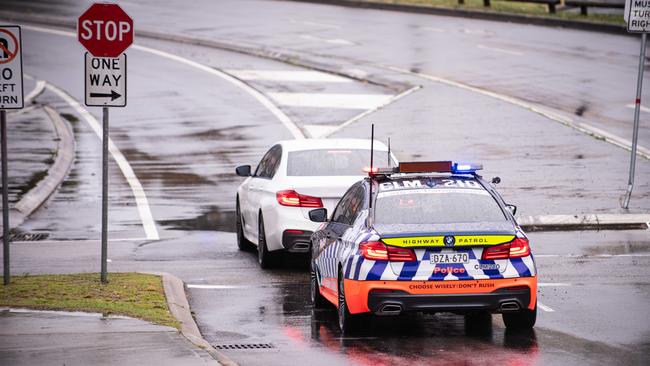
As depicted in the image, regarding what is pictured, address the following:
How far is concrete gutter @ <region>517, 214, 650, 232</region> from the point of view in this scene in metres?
19.9

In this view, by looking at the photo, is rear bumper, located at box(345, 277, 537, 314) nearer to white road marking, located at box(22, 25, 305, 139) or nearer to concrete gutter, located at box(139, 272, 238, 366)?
concrete gutter, located at box(139, 272, 238, 366)

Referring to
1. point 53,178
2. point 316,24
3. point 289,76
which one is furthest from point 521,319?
point 316,24

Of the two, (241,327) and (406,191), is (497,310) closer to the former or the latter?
(406,191)

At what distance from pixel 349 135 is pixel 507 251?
52.1 ft

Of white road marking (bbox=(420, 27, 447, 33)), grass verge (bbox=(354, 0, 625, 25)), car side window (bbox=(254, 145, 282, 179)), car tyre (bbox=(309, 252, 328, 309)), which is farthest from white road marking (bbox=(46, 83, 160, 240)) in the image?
grass verge (bbox=(354, 0, 625, 25))

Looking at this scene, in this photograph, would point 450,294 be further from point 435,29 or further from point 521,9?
point 521,9

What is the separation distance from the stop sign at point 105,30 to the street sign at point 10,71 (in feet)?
2.50

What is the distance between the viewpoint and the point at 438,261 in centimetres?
1200

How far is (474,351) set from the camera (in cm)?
1168

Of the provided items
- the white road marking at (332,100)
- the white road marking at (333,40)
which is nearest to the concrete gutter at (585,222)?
the white road marking at (332,100)

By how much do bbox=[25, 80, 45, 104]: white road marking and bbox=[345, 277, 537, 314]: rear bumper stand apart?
24425 mm

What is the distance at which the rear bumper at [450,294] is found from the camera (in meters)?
12.0

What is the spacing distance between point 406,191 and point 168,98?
73.5 feet

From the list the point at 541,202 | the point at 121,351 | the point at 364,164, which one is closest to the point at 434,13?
the point at 541,202
